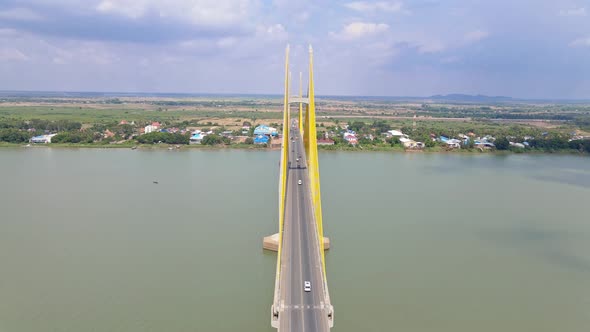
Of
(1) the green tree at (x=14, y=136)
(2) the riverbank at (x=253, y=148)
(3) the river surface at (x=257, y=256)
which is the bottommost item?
(3) the river surface at (x=257, y=256)

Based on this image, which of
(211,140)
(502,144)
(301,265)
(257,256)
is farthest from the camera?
(211,140)

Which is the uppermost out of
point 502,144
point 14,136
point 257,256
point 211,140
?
point 14,136

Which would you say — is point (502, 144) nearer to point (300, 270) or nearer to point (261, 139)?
point (261, 139)

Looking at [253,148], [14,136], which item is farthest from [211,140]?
[14,136]

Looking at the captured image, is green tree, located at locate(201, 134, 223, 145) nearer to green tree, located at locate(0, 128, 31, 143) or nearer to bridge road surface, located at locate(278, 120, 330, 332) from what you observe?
green tree, located at locate(0, 128, 31, 143)

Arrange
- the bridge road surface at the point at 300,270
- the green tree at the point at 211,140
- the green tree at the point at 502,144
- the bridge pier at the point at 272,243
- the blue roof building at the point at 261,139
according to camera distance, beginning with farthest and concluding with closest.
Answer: the blue roof building at the point at 261,139 < the green tree at the point at 211,140 < the green tree at the point at 502,144 < the bridge pier at the point at 272,243 < the bridge road surface at the point at 300,270

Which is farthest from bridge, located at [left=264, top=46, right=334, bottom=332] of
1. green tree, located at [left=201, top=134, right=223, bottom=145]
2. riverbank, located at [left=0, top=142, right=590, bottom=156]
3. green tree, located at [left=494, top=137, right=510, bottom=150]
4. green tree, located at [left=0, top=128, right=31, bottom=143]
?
green tree, located at [left=0, top=128, right=31, bottom=143]

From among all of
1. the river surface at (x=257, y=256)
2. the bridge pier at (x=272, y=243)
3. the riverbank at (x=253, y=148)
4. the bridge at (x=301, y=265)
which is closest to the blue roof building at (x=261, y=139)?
the riverbank at (x=253, y=148)

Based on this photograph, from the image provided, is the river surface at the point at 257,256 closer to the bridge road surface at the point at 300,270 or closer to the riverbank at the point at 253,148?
the bridge road surface at the point at 300,270
